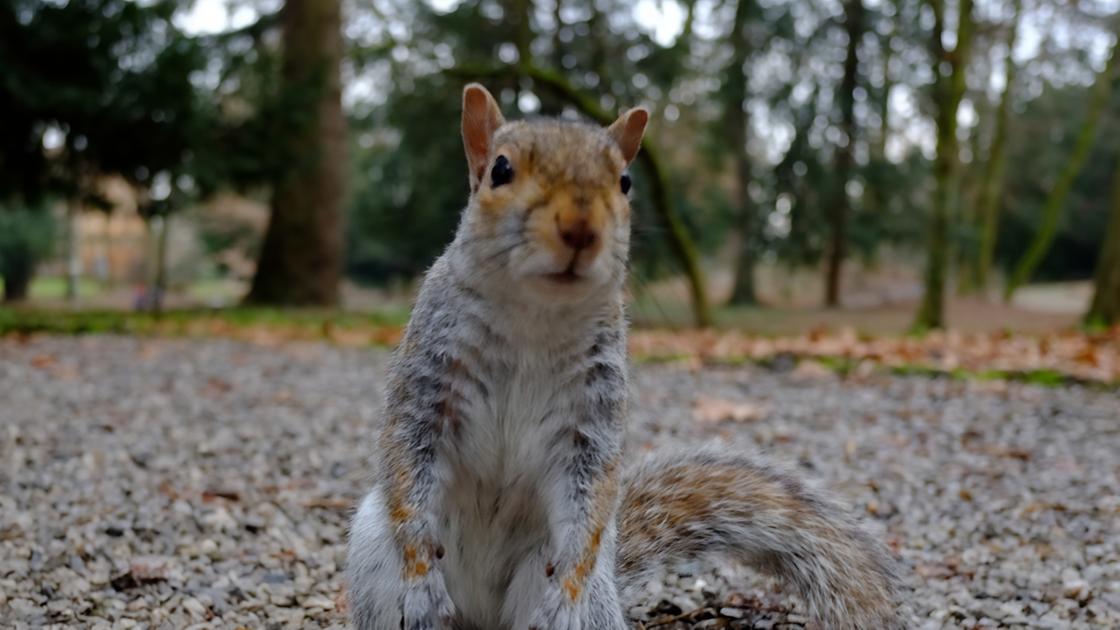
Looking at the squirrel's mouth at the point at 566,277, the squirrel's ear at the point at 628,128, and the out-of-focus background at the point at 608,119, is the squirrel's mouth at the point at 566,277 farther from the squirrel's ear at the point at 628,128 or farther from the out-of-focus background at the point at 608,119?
the out-of-focus background at the point at 608,119

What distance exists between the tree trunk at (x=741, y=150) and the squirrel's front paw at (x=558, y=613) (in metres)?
12.4

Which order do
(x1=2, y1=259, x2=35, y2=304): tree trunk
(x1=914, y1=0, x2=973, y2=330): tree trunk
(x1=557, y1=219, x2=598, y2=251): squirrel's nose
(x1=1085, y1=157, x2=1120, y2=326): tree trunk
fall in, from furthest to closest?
(x1=2, y1=259, x2=35, y2=304): tree trunk < (x1=914, y1=0, x2=973, y2=330): tree trunk < (x1=1085, y1=157, x2=1120, y2=326): tree trunk < (x1=557, y1=219, x2=598, y2=251): squirrel's nose

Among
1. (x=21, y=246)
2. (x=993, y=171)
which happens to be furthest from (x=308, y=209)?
(x=993, y=171)

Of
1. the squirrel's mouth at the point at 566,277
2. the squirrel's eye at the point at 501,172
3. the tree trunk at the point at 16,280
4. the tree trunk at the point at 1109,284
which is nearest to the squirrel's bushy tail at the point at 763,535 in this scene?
the squirrel's mouth at the point at 566,277

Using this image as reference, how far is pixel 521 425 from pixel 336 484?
1.77m

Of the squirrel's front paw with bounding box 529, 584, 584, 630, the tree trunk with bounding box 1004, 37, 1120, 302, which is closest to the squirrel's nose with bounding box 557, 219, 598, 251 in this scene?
the squirrel's front paw with bounding box 529, 584, 584, 630

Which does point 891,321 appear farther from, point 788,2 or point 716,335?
point 788,2

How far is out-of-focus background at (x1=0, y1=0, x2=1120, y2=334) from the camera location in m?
7.76

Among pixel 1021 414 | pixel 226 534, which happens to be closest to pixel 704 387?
pixel 1021 414

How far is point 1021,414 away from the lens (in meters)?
4.51

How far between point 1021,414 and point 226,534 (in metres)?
3.67

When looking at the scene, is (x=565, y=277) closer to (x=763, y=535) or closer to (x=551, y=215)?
(x=551, y=215)

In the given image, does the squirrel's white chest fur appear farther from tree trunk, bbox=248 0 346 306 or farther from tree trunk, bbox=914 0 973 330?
tree trunk, bbox=248 0 346 306

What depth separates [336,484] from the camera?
3.17 meters
